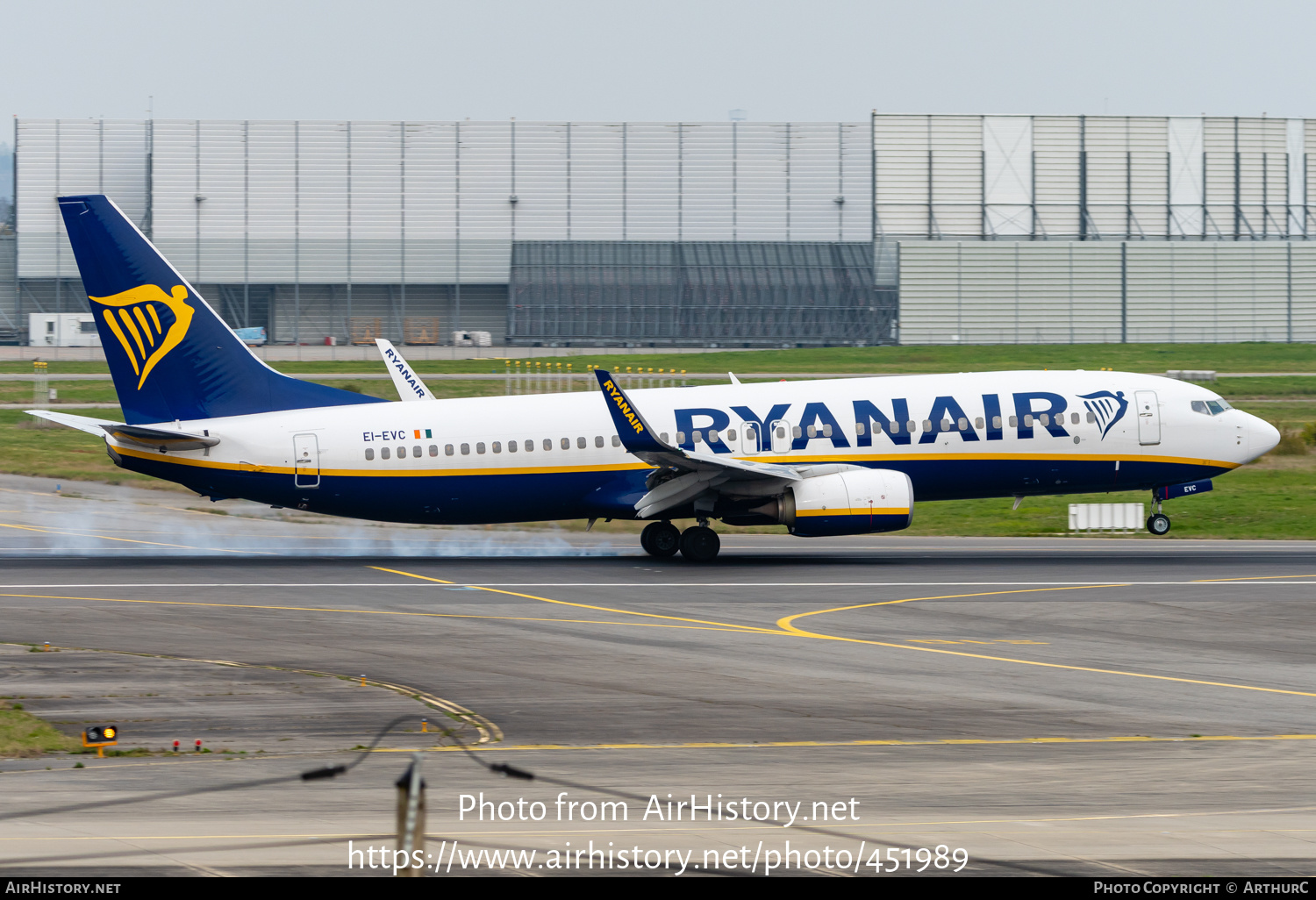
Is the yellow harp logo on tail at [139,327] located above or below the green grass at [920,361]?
below

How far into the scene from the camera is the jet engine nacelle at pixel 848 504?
32156mm

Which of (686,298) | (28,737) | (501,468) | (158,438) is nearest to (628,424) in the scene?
(501,468)

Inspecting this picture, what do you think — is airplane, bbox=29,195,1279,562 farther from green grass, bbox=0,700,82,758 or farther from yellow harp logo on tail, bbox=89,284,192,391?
green grass, bbox=0,700,82,758

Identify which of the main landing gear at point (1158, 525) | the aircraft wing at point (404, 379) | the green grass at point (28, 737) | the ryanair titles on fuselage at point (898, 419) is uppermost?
the aircraft wing at point (404, 379)

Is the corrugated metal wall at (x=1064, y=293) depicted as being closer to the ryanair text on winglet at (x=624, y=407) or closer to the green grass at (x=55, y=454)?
the green grass at (x=55, y=454)

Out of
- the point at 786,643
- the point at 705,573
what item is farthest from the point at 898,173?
the point at 786,643

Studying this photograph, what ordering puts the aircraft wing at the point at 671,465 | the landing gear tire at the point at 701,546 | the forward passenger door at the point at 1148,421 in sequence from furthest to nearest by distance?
the forward passenger door at the point at 1148,421
the landing gear tire at the point at 701,546
the aircraft wing at the point at 671,465

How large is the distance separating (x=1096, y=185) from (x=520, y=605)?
99.7 m

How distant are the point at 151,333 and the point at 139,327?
313 mm

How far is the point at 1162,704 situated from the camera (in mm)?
19219

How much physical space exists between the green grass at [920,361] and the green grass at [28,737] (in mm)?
65700

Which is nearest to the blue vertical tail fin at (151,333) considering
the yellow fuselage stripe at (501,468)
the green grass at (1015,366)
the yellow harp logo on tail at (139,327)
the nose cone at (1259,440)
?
the yellow harp logo on tail at (139,327)

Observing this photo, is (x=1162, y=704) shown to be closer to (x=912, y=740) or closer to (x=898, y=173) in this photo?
(x=912, y=740)

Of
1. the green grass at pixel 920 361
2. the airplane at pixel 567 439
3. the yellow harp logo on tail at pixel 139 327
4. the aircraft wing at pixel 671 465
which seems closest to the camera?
the aircraft wing at pixel 671 465
